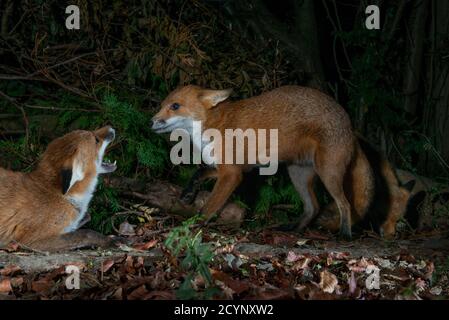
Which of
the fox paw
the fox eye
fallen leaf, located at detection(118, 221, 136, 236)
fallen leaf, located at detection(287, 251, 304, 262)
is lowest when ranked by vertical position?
fallen leaf, located at detection(118, 221, 136, 236)

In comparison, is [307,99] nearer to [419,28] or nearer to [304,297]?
[419,28]

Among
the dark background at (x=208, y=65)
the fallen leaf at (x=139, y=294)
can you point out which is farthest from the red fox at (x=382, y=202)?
the fallen leaf at (x=139, y=294)

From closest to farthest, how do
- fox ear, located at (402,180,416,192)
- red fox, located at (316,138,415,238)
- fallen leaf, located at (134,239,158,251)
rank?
fallen leaf, located at (134,239,158,251)
red fox, located at (316,138,415,238)
fox ear, located at (402,180,416,192)

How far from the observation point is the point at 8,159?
8.32m

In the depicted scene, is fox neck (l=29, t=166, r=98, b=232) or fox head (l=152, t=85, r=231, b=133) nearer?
fox neck (l=29, t=166, r=98, b=232)

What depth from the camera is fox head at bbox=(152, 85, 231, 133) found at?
26.6ft

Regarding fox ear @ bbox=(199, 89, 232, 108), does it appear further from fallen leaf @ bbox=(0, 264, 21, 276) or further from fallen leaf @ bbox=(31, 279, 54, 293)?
fallen leaf @ bbox=(31, 279, 54, 293)

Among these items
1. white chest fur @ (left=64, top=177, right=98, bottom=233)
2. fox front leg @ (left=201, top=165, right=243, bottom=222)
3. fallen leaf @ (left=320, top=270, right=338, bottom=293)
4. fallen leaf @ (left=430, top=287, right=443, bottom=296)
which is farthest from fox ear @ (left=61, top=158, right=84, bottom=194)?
fallen leaf @ (left=430, top=287, right=443, bottom=296)

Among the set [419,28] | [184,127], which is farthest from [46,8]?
[419,28]

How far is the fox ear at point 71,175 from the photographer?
600 centimetres

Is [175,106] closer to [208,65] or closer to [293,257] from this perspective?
[208,65]

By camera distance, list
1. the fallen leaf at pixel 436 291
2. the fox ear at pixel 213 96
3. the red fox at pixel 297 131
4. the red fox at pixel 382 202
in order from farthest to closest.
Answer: the red fox at pixel 382 202
the fox ear at pixel 213 96
the red fox at pixel 297 131
the fallen leaf at pixel 436 291

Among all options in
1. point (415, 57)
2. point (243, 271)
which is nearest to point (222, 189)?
point (243, 271)

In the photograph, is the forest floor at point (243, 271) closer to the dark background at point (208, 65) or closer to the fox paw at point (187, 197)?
the fox paw at point (187, 197)
